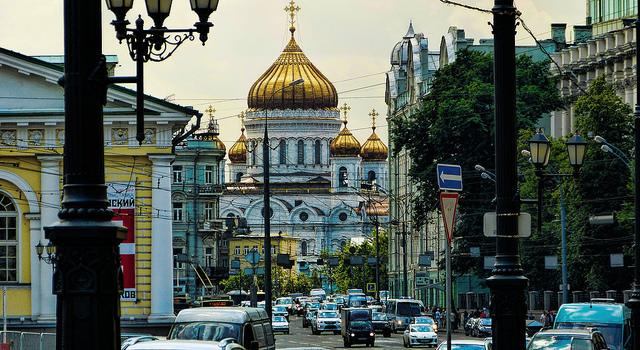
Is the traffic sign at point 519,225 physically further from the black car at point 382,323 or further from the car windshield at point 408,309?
the car windshield at point 408,309

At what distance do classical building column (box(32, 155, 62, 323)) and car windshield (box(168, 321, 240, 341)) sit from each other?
2392cm

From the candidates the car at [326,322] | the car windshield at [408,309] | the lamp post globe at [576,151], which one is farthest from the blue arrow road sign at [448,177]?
the car windshield at [408,309]

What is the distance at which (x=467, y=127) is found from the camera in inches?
3265

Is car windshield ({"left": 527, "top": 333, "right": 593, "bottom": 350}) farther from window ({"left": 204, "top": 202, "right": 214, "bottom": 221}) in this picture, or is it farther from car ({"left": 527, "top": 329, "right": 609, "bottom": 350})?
window ({"left": 204, "top": 202, "right": 214, "bottom": 221})

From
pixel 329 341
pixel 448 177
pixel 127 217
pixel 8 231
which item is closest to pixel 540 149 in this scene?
pixel 448 177

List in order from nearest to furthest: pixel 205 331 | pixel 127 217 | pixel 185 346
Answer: pixel 185 346
pixel 205 331
pixel 127 217

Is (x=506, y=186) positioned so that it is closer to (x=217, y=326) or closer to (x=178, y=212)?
(x=217, y=326)

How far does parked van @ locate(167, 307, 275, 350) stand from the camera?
102 feet

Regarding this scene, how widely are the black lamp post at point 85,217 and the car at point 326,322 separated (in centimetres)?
7890

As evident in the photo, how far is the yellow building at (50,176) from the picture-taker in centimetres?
5478

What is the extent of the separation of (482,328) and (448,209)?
181ft

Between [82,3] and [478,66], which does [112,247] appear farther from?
[478,66]

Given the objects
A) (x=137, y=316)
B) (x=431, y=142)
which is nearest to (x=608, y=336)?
(x=137, y=316)

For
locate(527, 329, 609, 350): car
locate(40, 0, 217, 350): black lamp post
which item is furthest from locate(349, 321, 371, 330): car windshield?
locate(40, 0, 217, 350): black lamp post
